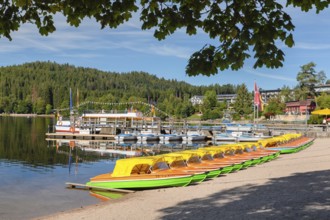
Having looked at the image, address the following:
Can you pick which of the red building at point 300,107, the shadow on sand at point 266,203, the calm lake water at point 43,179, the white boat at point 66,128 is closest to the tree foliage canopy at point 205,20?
the shadow on sand at point 266,203

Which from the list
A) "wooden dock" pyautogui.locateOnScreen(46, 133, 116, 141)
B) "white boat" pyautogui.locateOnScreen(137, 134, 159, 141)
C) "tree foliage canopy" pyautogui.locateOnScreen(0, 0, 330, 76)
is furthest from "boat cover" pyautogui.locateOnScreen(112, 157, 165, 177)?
"wooden dock" pyautogui.locateOnScreen(46, 133, 116, 141)

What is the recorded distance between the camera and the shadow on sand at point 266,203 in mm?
11602

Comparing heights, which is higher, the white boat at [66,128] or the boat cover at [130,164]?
the white boat at [66,128]

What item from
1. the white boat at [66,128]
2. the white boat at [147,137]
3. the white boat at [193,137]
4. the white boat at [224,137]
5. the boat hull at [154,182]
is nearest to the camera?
the boat hull at [154,182]

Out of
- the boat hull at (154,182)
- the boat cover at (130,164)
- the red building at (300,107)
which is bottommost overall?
the boat hull at (154,182)

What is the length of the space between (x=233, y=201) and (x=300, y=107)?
4158 inches

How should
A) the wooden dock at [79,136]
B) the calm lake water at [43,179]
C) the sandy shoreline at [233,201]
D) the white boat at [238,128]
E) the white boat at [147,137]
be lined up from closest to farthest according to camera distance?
the sandy shoreline at [233,201] < the calm lake water at [43,179] < the white boat at [147,137] < the white boat at [238,128] < the wooden dock at [79,136]

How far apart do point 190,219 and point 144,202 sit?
169 inches

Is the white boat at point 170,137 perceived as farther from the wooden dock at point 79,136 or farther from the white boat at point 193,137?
the wooden dock at point 79,136

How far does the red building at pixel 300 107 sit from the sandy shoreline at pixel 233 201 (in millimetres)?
90304

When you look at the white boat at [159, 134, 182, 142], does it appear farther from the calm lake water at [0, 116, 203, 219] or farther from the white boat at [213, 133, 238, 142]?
the calm lake water at [0, 116, 203, 219]

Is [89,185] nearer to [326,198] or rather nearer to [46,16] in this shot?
[326,198]

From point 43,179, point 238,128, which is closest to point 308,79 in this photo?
point 238,128

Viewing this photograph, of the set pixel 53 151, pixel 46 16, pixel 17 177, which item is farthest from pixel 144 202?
pixel 53 151
